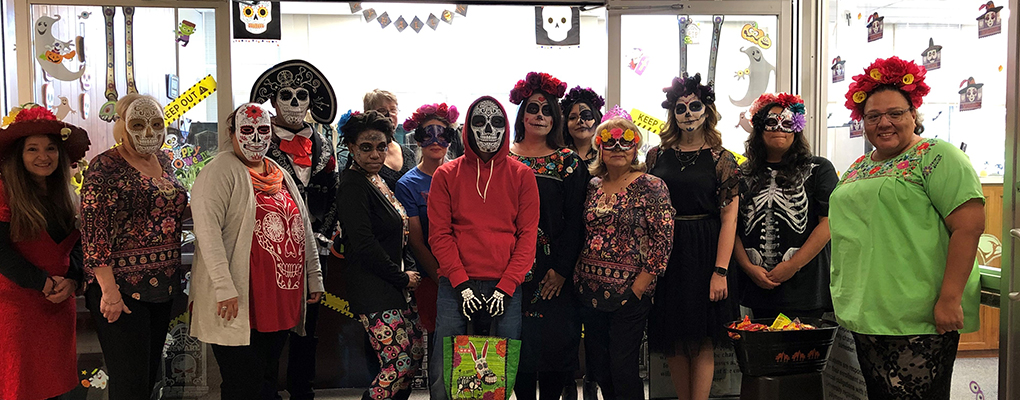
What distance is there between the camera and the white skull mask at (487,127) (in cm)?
289

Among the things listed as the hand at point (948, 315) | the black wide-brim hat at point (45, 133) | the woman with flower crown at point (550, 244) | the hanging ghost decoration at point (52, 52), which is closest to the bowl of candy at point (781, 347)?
the hand at point (948, 315)

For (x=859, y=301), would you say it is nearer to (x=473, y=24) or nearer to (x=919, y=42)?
(x=919, y=42)

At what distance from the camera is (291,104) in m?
3.30

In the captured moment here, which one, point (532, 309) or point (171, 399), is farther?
point (171, 399)

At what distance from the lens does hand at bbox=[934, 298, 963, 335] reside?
2.35 metres

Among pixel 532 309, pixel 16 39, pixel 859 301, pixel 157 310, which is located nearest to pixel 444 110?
pixel 532 309

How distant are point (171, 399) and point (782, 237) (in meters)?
3.39

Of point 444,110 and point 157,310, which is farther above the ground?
point 444,110

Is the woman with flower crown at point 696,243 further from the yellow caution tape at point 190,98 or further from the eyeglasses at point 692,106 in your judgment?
the yellow caution tape at point 190,98

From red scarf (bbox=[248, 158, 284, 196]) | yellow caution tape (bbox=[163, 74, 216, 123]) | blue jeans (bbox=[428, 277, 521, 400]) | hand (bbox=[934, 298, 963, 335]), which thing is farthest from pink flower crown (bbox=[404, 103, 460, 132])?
hand (bbox=[934, 298, 963, 335])

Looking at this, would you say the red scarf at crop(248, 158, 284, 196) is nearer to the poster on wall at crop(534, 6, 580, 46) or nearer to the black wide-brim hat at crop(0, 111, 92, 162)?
the black wide-brim hat at crop(0, 111, 92, 162)

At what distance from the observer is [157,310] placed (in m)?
2.92

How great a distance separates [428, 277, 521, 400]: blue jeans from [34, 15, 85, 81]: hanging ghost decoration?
8.26ft

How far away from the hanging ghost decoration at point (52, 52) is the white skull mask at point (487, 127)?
2398 millimetres
